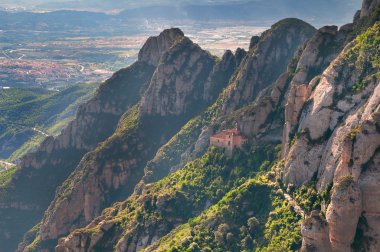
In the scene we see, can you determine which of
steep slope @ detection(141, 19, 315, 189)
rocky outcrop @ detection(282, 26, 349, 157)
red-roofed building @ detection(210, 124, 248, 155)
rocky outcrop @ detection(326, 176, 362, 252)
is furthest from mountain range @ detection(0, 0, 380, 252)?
red-roofed building @ detection(210, 124, 248, 155)

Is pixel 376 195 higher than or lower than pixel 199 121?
higher

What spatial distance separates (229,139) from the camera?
13925 cm

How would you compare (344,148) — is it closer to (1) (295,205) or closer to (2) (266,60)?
(1) (295,205)

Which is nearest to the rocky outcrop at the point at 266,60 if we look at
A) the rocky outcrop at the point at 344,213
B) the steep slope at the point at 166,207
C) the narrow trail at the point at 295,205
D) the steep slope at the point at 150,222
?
the steep slope at the point at 150,222

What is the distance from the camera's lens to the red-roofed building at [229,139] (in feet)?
449

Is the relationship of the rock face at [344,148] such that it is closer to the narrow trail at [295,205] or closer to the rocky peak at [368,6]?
the narrow trail at [295,205]

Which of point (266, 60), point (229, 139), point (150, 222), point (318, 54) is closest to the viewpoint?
point (150, 222)

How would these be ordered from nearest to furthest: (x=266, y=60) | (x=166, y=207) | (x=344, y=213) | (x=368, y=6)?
(x=344, y=213) → (x=166, y=207) → (x=368, y=6) → (x=266, y=60)

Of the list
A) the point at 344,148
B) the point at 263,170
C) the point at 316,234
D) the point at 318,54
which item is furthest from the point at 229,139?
the point at 316,234

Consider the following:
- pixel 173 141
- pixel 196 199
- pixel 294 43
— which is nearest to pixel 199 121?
pixel 173 141

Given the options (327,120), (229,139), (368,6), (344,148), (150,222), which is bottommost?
(150,222)

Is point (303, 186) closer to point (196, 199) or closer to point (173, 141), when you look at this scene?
point (196, 199)

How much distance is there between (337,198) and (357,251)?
8.12 metres

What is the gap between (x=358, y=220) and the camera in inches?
3302
